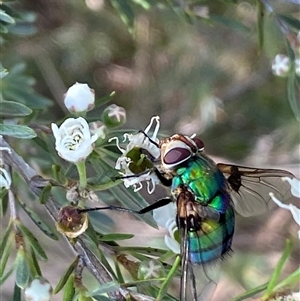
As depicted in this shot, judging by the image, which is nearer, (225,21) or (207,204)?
(207,204)

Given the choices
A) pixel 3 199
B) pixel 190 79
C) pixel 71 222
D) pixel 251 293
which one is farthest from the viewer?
pixel 190 79

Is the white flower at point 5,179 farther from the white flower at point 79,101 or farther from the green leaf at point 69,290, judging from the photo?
the green leaf at point 69,290

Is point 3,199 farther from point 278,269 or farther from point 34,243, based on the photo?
point 278,269

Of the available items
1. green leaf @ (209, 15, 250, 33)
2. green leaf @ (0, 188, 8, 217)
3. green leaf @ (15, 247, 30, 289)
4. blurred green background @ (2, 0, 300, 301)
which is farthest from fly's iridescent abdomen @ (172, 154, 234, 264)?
blurred green background @ (2, 0, 300, 301)

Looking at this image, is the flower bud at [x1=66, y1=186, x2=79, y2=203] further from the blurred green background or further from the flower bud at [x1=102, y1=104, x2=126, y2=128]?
the blurred green background

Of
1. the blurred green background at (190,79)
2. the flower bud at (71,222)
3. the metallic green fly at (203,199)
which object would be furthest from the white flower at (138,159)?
the blurred green background at (190,79)

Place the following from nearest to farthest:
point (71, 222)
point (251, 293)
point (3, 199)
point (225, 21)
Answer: point (251, 293), point (71, 222), point (3, 199), point (225, 21)

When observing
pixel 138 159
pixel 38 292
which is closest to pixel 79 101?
pixel 138 159
